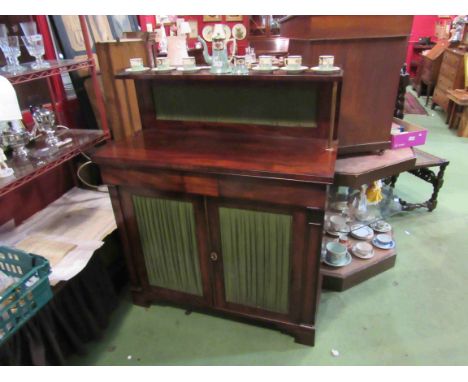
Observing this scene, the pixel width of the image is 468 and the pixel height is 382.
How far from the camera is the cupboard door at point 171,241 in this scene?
1.48 m

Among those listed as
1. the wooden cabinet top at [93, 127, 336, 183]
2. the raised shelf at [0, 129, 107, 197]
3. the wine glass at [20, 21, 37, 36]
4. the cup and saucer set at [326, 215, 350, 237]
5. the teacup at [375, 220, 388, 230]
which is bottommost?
the teacup at [375, 220, 388, 230]

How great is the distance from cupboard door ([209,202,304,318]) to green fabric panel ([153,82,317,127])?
0.45 meters

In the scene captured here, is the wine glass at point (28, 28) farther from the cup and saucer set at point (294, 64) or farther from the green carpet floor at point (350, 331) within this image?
the green carpet floor at point (350, 331)

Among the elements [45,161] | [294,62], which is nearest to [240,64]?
[294,62]

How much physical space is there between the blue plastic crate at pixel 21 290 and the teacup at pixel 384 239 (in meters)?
1.76

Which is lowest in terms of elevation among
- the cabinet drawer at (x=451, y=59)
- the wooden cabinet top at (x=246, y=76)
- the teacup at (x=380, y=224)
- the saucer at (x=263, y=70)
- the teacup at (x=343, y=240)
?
the teacup at (x=380, y=224)

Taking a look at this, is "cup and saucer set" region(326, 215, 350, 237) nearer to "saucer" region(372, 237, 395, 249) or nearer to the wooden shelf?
the wooden shelf

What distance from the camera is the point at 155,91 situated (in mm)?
1664

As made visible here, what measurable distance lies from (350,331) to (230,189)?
97 cm

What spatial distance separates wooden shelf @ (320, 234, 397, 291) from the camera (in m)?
1.91

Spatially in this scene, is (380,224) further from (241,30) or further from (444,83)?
(241,30)

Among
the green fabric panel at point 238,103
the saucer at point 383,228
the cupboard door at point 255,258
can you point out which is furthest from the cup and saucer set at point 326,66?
the saucer at point 383,228

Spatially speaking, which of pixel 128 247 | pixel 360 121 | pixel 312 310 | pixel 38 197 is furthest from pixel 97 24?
pixel 312 310

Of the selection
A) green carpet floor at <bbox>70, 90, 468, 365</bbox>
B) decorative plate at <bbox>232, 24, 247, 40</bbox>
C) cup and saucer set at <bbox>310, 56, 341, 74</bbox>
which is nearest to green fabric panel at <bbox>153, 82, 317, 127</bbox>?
cup and saucer set at <bbox>310, 56, 341, 74</bbox>
